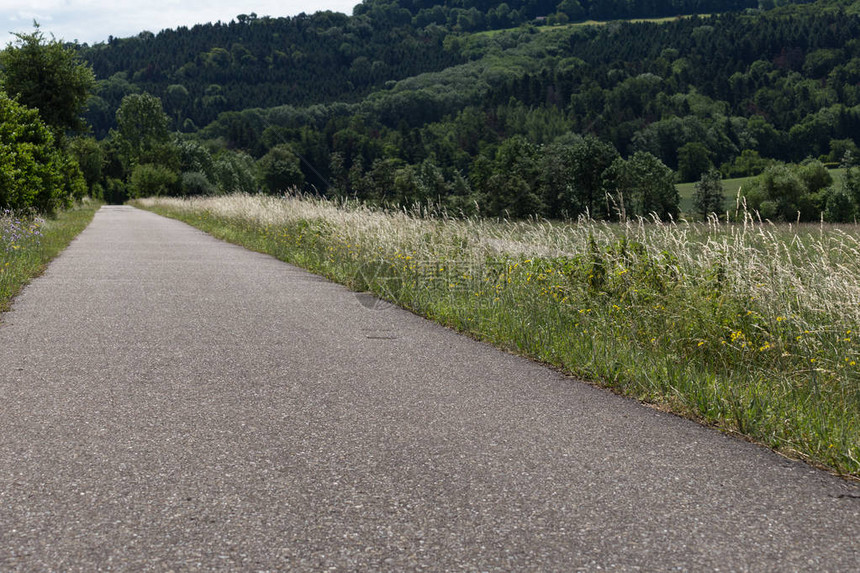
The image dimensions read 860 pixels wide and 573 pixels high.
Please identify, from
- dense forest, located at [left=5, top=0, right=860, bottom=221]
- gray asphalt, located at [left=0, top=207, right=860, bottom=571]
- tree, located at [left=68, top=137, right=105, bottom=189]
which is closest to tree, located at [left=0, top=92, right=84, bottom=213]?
gray asphalt, located at [left=0, top=207, right=860, bottom=571]

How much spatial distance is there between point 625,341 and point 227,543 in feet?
14.0

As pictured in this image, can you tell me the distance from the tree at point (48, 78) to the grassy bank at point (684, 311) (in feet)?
116

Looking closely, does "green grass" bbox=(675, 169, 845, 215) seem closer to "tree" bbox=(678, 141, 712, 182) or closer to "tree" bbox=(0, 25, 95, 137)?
"tree" bbox=(678, 141, 712, 182)

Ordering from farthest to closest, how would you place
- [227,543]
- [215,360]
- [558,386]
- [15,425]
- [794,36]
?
[794,36] → [215,360] → [558,386] → [15,425] → [227,543]

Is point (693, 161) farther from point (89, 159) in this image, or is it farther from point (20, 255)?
point (20, 255)

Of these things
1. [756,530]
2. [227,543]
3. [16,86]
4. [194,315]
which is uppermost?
[16,86]

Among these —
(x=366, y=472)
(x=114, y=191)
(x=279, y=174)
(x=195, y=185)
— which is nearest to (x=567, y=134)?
(x=279, y=174)

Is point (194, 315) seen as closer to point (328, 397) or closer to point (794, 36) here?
point (328, 397)

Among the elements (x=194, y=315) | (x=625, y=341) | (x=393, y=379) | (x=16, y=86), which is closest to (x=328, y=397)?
(x=393, y=379)

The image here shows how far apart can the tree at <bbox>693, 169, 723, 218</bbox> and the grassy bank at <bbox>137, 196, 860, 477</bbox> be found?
79.7 metres

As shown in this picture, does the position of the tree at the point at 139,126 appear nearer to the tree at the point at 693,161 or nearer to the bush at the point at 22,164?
the tree at the point at 693,161

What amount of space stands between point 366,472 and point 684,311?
354 centimetres

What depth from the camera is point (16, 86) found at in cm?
3812

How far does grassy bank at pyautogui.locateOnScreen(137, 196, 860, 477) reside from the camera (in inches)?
183
